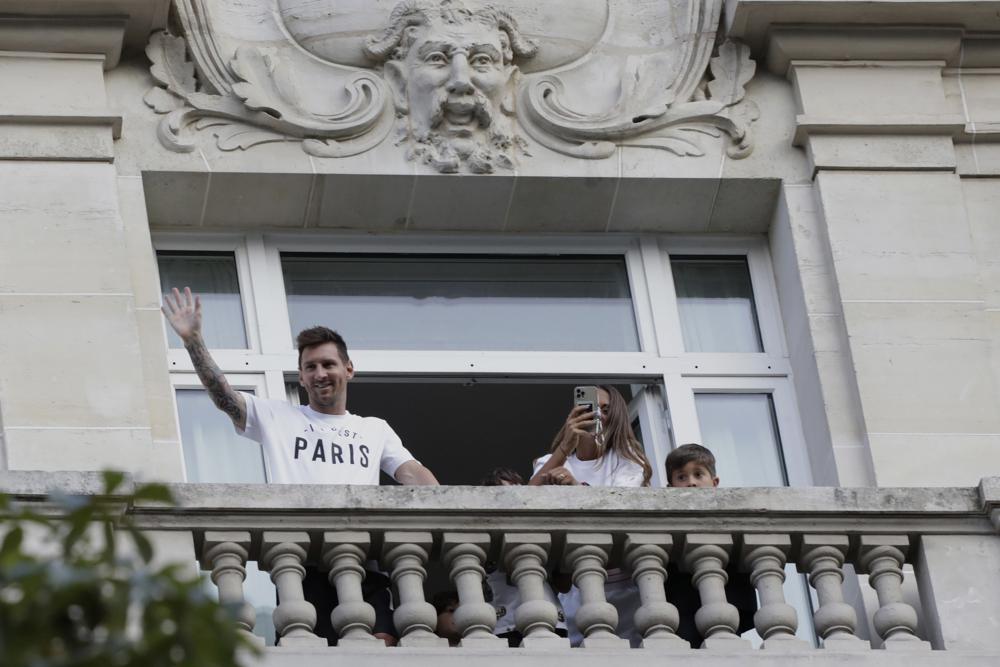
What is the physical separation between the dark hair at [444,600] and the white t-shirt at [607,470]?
70 centimetres

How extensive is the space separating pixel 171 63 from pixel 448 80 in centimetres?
139

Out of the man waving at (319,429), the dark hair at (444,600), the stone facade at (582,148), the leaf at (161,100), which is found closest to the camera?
the man waving at (319,429)

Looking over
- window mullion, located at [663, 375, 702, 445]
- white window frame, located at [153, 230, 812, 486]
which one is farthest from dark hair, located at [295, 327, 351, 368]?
window mullion, located at [663, 375, 702, 445]

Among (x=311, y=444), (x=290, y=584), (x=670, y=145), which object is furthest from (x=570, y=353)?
(x=290, y=584)

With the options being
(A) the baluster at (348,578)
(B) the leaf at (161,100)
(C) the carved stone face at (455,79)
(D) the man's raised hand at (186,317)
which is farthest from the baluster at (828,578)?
(B) the leaf at (161,100)

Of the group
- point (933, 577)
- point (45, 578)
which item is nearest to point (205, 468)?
point (933, 577)

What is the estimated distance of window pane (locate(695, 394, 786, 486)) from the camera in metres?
12.2

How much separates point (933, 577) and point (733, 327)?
116 inches

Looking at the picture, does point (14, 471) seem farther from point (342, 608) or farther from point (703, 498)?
point (703, 498)

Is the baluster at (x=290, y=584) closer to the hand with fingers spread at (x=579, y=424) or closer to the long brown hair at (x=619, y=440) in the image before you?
the hand with fingers spread at (x=579, y=424)

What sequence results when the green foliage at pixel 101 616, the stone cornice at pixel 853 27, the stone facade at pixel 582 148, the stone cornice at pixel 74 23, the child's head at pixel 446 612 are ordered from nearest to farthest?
the green foliage at pixel 101 616 → the child's head at pixel 446 612 → the stone facade at pixel 582 148 → the stone cornice at pixel 74 23 → the stone cornice at pixel 853 27

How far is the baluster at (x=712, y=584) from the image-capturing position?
9.69 meters

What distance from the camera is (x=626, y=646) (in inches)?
375

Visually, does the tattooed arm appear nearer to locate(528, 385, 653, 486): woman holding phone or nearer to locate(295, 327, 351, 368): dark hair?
locate(295, 327, 351, 368): dark hair
